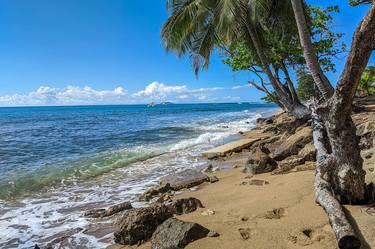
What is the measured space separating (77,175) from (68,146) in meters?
8.61

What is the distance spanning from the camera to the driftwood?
3676mm

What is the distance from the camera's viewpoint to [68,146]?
754 inches

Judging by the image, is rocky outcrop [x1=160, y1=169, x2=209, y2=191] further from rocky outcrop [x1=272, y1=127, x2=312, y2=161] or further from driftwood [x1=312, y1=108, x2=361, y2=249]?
driftwood [x1=312, y1=108, x2=361, y2=249]

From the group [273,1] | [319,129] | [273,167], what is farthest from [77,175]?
[273,1]

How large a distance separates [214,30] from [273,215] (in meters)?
12.5

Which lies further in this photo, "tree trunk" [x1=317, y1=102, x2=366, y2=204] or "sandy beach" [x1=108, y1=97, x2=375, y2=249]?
"tree trunk" [x1=317, y1=102, x2=366, y2=204]

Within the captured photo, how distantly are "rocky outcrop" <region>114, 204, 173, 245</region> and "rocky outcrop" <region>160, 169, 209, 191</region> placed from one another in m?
3.17

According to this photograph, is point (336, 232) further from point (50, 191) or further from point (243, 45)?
point (243, 45)

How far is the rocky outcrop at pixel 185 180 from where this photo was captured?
823 centimetres

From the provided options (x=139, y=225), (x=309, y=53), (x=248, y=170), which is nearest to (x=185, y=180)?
(x=248, y=170)

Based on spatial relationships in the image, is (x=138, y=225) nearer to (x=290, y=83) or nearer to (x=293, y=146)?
(x=293, y=146)

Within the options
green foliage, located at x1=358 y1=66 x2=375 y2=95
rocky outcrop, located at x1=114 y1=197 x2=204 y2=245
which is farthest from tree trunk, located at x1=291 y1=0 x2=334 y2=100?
green foliage, located at x1=358 y1=66 x2=375 y2=95

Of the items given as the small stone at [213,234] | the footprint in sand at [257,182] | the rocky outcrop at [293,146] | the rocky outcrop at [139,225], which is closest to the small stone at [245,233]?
the small stone at [213,234]

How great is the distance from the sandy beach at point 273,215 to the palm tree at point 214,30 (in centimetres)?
739
